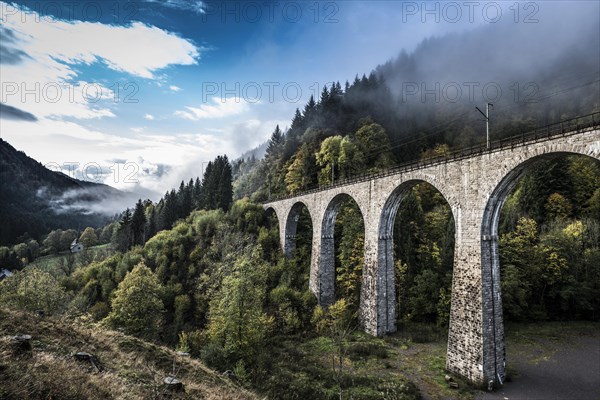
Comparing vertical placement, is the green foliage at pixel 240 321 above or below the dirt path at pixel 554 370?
above

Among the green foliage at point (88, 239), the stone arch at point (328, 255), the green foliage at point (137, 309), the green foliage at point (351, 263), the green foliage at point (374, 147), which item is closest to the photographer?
the green foliage at point (137, 309)

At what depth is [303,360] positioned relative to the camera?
19188mm

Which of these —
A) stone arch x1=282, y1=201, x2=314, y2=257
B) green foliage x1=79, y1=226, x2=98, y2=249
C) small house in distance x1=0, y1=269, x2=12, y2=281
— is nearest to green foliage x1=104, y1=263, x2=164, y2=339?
stone arch x1=282, y1=201, x2=314, y2=257

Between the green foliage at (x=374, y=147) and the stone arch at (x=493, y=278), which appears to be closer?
the stone arch at (x=493, y=278)

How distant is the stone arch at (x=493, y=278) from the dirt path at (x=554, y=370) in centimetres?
101

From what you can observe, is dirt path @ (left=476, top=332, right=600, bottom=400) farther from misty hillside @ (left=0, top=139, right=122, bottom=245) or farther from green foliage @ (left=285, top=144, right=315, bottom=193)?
misty hillside @ (left=0, top=139, right=122, bottom=245)

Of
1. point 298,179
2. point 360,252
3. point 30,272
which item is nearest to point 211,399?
point 360,252

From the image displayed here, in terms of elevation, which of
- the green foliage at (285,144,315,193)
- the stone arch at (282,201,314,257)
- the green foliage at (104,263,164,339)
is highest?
the green foliage at (285,144,315,193)

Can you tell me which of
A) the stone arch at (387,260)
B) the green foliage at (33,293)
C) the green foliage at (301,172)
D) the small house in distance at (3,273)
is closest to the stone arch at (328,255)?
the stone arch at (387,260)

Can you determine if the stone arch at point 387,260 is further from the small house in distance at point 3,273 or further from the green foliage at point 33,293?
the small house in distance at point 3,273

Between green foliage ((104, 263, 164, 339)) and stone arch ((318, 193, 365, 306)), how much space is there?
14102mm

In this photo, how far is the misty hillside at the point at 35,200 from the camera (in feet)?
295

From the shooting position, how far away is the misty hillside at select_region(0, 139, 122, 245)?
9006 centimetres

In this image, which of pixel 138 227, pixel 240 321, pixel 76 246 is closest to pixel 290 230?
pixel 240 321
